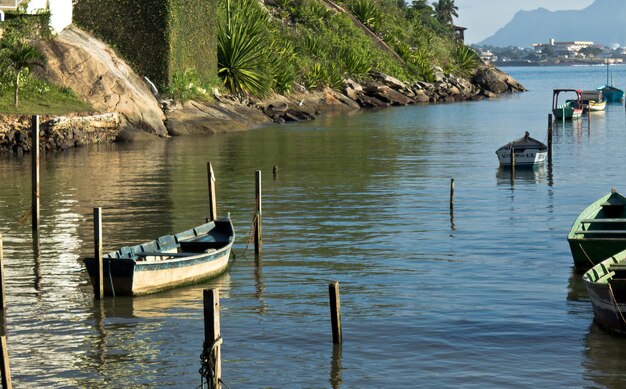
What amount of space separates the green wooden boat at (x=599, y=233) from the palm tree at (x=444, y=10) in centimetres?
15146

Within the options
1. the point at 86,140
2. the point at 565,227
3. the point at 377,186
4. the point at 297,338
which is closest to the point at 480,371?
the point at 297,338

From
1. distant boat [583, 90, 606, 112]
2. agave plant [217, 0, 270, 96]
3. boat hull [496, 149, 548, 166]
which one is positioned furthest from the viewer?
distant boat [583, 90, 606, 112]

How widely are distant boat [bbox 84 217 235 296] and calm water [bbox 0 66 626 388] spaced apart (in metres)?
0.32

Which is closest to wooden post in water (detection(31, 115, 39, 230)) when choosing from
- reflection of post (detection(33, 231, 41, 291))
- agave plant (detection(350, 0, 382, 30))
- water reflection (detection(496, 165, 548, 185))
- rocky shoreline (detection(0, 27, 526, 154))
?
reflection of post (detection(33, 231, 41, 291))

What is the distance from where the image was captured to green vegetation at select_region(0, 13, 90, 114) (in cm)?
5350

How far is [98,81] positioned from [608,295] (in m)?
43.4

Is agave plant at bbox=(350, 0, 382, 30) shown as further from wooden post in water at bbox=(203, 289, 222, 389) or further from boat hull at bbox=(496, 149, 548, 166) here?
wooden post in water at bbox=(203, 289, 222, 389)

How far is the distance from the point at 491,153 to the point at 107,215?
27146 millimetres

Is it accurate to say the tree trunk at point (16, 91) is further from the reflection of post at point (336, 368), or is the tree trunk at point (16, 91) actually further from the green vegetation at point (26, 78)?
the reflection of post at point (336, 368)

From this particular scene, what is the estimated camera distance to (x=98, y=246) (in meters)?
22.8

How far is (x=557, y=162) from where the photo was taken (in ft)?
176

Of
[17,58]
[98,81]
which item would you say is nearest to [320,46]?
[98,81]

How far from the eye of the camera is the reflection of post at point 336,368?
60.9ft

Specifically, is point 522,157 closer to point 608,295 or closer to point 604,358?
point 608,295
